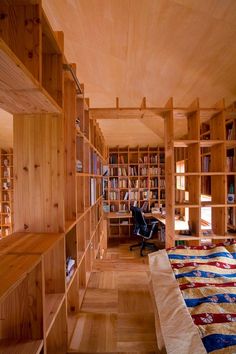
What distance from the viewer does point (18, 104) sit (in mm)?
1232

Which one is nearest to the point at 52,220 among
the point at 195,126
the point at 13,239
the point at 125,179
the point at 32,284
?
the point at 13,239

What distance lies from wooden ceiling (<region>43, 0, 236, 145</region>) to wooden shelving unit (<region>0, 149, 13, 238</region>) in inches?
144

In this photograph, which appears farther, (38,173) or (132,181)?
(132,181)

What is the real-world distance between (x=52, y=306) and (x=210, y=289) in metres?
0.94

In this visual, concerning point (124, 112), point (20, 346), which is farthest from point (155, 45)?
point (20, 346)

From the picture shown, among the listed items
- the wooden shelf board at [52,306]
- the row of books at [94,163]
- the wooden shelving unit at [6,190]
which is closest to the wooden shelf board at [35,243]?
the wooden shelf board at [52,306]

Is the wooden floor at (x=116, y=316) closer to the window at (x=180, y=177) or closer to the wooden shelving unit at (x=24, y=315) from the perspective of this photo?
the wooden shelving unit at (x=24, y=315)

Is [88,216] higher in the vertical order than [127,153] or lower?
lower

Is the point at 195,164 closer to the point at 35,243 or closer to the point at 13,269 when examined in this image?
the point at 35,243

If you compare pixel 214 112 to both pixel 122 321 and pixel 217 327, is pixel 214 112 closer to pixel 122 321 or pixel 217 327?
pixel 217 327

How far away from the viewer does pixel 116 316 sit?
1.81 m

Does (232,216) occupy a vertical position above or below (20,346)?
above

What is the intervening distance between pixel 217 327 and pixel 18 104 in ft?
4.92

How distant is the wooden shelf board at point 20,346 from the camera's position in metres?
0.98
